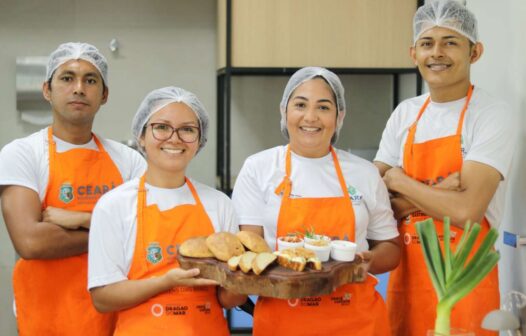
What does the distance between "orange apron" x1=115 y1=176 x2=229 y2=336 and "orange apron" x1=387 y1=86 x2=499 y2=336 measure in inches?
26.5

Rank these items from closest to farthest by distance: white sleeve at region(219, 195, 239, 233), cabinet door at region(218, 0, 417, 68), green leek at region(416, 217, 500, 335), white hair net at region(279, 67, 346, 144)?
1. green leek at region(416, 217, 500, 335)
2. white sleeve at region(219, 195, 239, 233)
3. white hair net at region(279, 67, 346, 144)
4. cabinet door at region(218, 0, 417, 68)

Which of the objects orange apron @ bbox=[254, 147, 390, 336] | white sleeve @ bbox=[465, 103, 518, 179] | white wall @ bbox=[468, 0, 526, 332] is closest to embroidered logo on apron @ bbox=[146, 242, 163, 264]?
orange apron @ bbox=[254, 147, 390, 336]

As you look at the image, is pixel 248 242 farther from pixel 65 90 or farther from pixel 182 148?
pixel 65 90

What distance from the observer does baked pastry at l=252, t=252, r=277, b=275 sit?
1449 mm

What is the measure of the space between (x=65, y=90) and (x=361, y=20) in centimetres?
196

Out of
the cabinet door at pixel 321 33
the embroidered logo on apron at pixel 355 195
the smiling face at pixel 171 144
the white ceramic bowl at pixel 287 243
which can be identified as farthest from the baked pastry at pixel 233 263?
the cabinet door at pixel 321 33

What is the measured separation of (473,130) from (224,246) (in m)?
0.92

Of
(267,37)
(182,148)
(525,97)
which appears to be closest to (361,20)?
(267,37)

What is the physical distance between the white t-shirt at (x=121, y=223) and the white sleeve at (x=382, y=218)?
0.44 m

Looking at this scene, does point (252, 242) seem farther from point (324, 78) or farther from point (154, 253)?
point (324, 78)

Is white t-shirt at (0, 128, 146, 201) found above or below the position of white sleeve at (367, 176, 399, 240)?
above

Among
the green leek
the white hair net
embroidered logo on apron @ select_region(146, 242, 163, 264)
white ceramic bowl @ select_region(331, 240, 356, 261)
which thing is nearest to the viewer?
the green leek

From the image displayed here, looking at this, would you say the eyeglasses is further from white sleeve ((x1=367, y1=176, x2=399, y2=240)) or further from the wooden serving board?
white sleeve ((x1=367, y1=176, x2=399, y2=240))

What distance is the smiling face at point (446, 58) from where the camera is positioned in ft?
6.42
